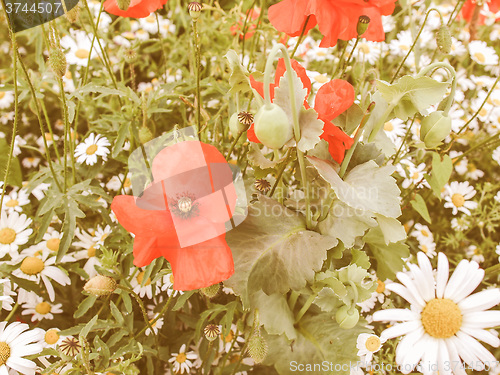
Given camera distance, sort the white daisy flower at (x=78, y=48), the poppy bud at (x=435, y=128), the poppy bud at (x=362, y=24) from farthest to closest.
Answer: the white daisy flower at (x=78, y=48) < the poppy bud at (x=362, y=24) < the poppy bud at (x=435, y=128)

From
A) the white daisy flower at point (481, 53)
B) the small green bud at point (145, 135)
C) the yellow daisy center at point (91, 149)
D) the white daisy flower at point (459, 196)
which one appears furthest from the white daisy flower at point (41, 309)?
the white daisy flower at point (481, 53)

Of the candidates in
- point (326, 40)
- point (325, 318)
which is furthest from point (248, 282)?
point (326, 40)

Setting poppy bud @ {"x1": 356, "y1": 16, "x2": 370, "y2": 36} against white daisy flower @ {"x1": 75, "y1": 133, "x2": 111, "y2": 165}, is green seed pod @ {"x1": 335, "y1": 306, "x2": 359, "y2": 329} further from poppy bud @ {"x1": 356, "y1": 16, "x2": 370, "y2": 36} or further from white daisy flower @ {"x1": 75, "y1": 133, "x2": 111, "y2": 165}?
white daisy flower @ {"x1": 75, "y1": 133, "x2": 111, "y2": 165}

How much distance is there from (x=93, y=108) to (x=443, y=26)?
805 mm

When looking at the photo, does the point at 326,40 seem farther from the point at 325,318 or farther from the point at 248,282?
the point at 325,318

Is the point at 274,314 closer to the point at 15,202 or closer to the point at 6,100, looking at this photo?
the point at 15,202

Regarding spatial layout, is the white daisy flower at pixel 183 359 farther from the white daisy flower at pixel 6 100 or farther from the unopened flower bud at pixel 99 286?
the white daisy flower at pixel 6 100

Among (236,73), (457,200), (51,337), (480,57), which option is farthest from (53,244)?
(480,57)

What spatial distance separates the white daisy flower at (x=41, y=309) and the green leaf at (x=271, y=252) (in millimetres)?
505

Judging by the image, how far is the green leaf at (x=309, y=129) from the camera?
0.48m

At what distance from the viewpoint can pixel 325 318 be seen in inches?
31.5

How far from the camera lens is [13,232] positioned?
0.93m

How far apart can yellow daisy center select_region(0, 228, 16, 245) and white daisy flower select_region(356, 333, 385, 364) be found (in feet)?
2.39

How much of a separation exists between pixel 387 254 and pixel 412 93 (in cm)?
40
